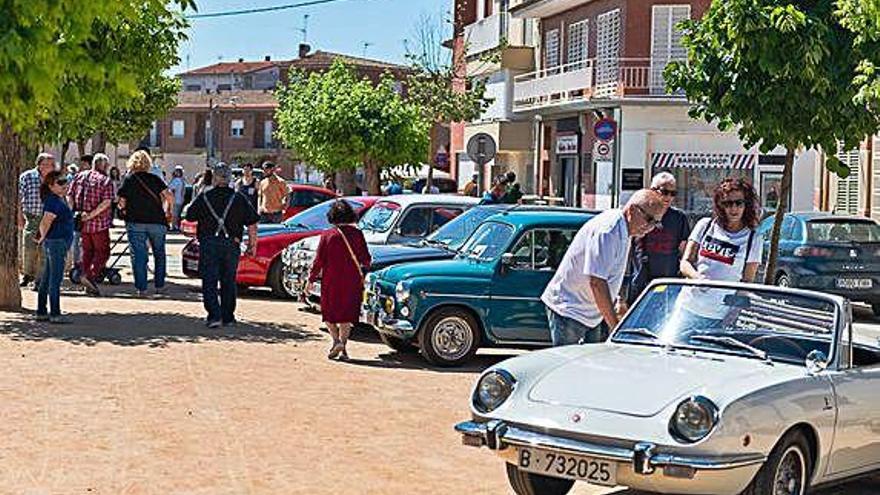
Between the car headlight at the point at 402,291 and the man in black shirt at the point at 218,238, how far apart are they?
2915 millimetres

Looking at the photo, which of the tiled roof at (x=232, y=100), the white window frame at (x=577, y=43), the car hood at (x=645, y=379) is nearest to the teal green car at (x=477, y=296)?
the car hood at (x=645, y=379)

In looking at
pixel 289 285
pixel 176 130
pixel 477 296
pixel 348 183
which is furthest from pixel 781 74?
pixel 176 130

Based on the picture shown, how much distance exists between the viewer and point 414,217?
1883cm

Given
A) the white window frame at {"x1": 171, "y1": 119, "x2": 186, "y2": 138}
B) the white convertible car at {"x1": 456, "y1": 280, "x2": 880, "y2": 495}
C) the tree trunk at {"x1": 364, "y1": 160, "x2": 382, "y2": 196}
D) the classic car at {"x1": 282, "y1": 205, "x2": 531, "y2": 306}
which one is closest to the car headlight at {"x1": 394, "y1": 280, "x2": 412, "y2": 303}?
the classic car at {"x1": 282, "y1": 205, "x2": 531, "y2": 306}

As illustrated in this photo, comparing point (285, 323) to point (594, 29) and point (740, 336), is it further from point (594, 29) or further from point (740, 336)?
point (594, 29)

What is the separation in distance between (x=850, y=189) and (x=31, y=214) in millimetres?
22440

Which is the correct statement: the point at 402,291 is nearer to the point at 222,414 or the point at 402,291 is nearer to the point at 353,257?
the point at 353,257

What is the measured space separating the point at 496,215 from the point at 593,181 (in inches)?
1097

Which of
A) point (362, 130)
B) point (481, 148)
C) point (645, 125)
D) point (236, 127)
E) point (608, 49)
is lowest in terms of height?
point (481, 148)

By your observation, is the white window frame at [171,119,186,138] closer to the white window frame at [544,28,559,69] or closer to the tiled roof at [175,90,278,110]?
the tiled roof at [175,90,278,110]

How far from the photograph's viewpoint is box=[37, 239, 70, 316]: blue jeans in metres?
15.0

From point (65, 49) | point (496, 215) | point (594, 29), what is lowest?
point (496, 215)

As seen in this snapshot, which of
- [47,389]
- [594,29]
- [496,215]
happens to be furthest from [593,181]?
[47,389]

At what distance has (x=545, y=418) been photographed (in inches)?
298
